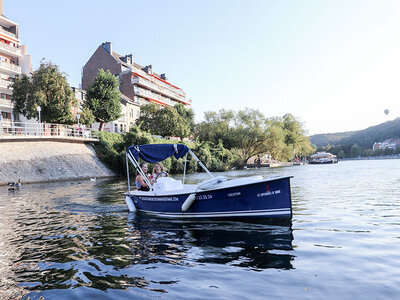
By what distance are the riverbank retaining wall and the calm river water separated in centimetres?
2351

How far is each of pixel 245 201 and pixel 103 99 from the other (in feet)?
146

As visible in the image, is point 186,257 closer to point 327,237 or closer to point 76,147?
point 327,237

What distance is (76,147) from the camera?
4144cm

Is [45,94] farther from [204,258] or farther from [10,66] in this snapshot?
[204,258]

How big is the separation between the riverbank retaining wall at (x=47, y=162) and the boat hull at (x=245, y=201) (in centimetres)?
2727

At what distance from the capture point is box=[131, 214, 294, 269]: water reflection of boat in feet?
21.2

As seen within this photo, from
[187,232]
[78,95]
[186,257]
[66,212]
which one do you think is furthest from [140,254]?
[78,95]

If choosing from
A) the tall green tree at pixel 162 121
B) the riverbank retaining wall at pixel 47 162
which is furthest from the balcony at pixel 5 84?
the tall green tree at pixel 162 121

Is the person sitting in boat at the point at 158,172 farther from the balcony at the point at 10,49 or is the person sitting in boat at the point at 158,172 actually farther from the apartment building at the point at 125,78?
the apartment building at the point at 125,78

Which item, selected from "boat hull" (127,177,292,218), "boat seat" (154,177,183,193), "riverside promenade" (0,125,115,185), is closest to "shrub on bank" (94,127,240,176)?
"riverside promenade" (0,125,115,185)

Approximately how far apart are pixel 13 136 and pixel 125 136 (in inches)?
589

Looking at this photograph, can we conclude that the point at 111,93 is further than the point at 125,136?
Yes

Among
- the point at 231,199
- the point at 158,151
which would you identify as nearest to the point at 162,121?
the point at 158,151

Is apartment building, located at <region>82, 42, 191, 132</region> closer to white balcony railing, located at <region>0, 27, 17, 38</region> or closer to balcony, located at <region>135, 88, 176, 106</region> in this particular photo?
balcony, located at <region>135, 88, 176, 106</region>
